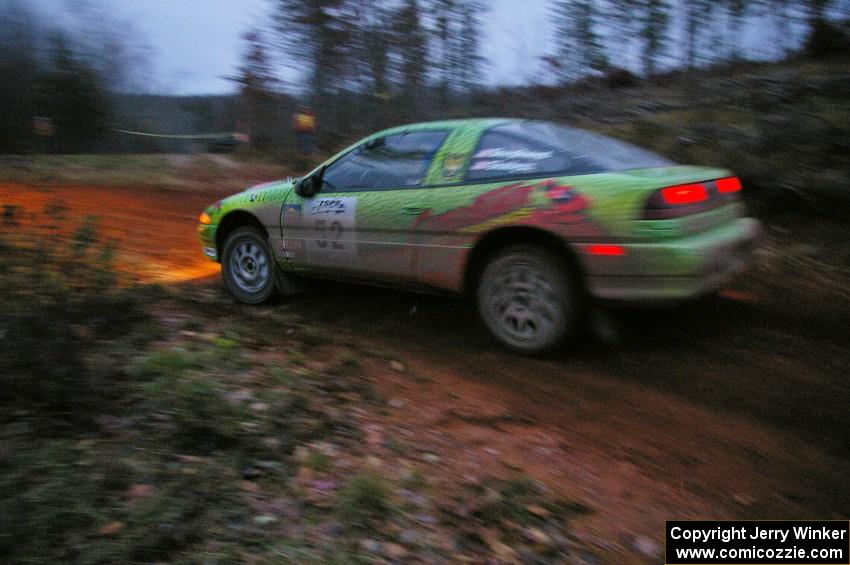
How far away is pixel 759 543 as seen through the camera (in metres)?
2.55

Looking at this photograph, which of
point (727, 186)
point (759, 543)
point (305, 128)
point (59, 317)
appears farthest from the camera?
point (305, 128)

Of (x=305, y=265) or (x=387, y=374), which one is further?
Result: (x=305, y=265)

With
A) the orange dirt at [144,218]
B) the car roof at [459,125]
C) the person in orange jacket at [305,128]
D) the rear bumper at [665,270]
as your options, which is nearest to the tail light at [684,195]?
the rear bumper at [665,270]

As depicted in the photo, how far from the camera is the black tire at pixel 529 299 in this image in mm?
4066

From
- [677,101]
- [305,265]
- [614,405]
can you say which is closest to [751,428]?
[614,405]

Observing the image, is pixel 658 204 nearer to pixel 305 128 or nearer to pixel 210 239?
pixel 210 239

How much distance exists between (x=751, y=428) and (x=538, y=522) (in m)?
1.49

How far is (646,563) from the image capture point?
2.46m

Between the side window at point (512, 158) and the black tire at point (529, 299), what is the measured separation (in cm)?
51

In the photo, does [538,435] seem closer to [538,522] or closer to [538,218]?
[538,522]

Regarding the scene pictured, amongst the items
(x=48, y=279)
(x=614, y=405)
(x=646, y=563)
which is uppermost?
(x=48, y=279)

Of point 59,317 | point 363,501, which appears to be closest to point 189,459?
point 363,501

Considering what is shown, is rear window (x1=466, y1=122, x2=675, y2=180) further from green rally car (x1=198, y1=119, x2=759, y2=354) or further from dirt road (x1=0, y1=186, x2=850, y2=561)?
dirt road (x1=0, y1=186, x2=850, y2=561)

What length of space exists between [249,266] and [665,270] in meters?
3.67
